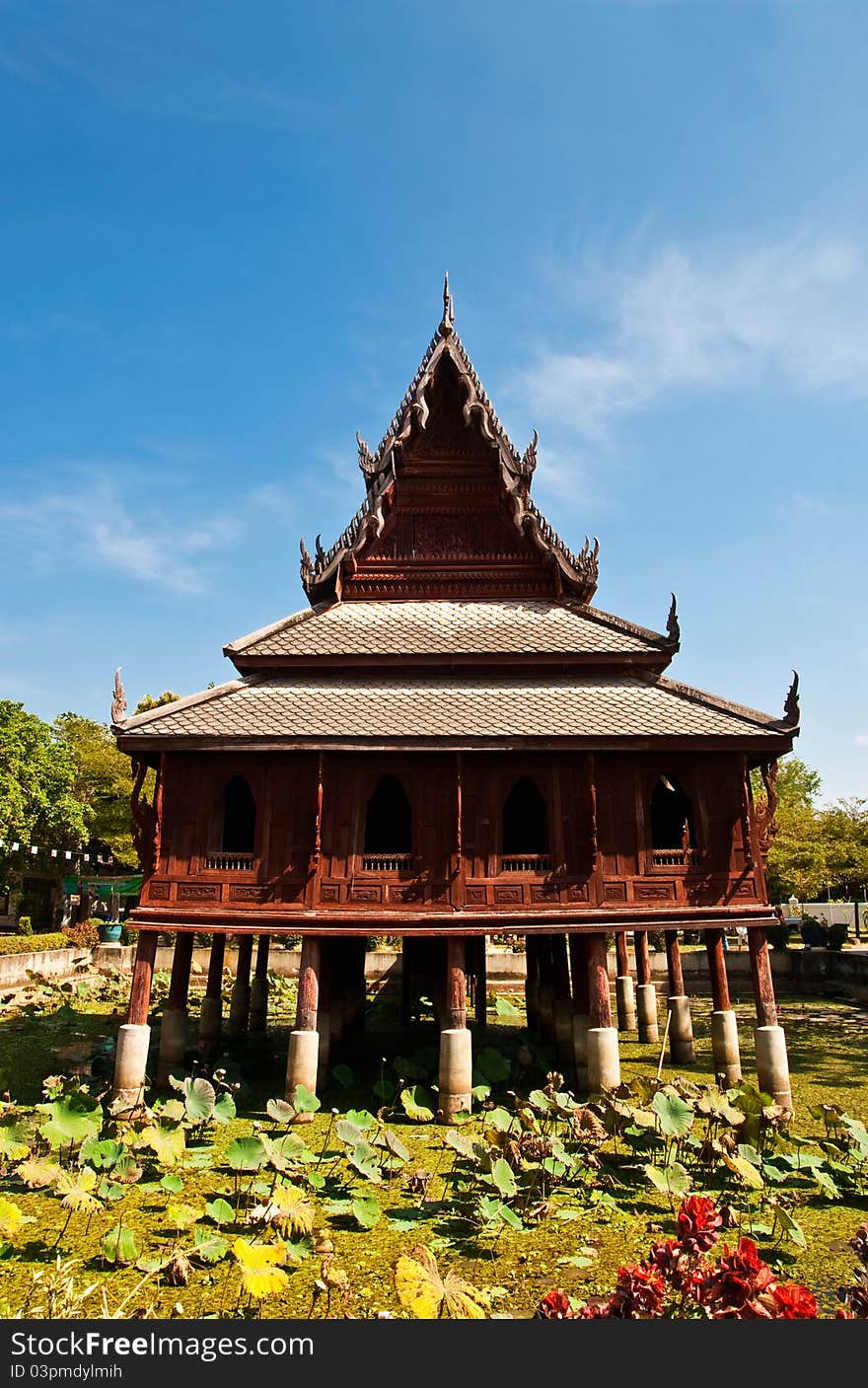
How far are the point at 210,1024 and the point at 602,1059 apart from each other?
8.94m

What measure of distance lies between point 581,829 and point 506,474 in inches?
317

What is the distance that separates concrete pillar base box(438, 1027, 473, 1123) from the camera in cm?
1318

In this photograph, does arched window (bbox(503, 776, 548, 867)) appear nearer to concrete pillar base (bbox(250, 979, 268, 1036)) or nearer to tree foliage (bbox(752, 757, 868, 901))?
concrete pillar base (bbox(250, 979, 268, 1036))

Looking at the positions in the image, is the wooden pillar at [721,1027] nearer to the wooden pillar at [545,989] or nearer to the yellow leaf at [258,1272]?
the wooden pillar at [545,989]

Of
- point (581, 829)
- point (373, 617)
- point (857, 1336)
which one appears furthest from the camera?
point (373, 617)

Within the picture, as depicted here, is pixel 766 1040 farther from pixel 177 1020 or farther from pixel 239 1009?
pixel 239 1009

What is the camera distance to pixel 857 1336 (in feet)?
14.4

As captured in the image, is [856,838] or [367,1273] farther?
[856,838]

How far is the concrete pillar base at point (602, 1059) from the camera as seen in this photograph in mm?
13594

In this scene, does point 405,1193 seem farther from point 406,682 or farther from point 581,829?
point 406,682

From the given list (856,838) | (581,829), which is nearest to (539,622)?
(581,829)

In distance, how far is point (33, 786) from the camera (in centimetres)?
3719

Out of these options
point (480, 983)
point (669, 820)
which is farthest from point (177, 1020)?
point (669, 820)

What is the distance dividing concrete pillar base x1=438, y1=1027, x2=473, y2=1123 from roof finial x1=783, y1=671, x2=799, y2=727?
24.9ft
